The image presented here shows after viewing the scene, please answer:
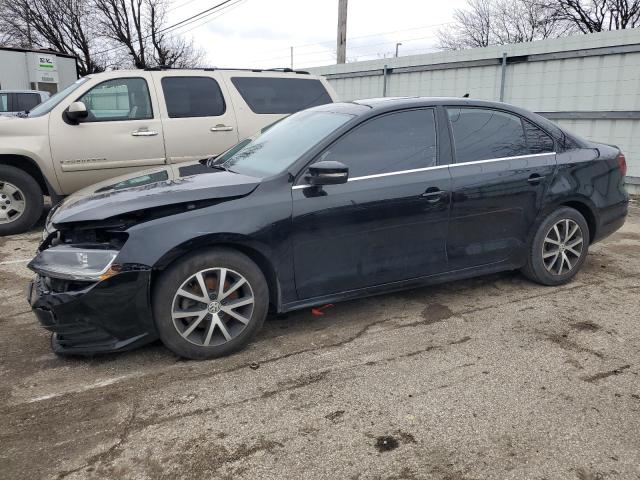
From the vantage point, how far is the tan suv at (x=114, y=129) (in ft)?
19.8

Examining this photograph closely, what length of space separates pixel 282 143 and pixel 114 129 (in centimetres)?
319

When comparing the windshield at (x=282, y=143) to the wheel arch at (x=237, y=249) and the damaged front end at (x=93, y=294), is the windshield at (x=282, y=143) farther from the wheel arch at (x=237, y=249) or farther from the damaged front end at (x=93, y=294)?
the damaged front end at (x=93, y=294)

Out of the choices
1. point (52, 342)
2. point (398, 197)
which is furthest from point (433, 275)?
point (52, 342)

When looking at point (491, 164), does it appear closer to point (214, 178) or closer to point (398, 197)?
point (398, 197)

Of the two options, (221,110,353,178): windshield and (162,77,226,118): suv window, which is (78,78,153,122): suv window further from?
(221,110,353,178): windshield

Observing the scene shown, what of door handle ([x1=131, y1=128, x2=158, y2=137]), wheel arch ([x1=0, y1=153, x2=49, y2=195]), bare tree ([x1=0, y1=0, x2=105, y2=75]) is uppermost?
bare tree ([x1=0, y1=0, x2=105, y2=75])

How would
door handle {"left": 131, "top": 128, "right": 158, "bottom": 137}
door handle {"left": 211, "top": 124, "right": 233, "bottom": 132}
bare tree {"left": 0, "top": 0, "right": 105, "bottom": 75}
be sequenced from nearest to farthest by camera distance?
door handle {"left": 131, "top": 128, "right": 158, "bottom": 137}, door handle {"left": 211, "top": 124, "right": 233, "bottom": 132}, bare tree {"left": 0, "top": 0, "right": 105, "bottom": 75}

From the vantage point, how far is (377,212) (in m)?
3.62

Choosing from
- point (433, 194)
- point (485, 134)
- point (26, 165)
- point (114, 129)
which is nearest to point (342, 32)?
point (114, 129)

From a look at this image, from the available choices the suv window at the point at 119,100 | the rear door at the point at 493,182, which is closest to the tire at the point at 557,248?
the rear door at the point at 493,182

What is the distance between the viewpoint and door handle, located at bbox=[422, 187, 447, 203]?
12.4 feet

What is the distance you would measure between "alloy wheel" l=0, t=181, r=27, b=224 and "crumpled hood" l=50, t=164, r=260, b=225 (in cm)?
297

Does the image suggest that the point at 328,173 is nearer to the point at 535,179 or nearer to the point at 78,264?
the point at 78,264

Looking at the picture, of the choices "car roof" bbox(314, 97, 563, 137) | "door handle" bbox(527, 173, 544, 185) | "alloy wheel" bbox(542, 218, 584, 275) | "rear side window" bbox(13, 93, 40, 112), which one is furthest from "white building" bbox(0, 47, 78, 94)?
"alloy wheel" bbox(542, 218, 584, 275)
